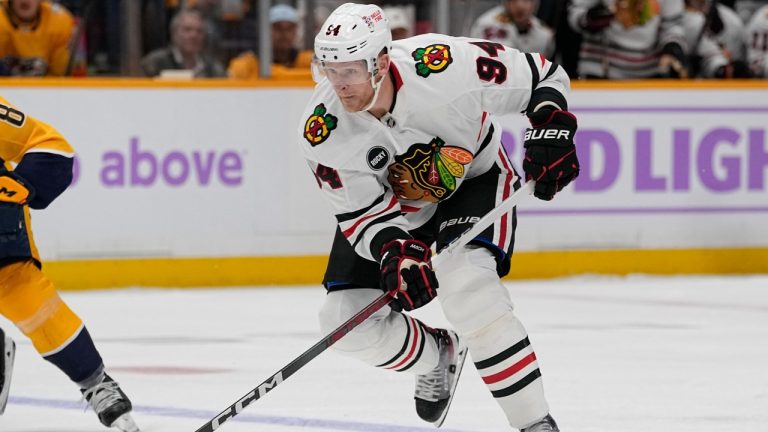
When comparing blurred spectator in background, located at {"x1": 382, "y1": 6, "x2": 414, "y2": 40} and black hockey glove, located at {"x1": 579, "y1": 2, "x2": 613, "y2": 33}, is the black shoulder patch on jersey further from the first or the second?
black hockey glove, located at {"x1": 579, "y1": 2, "x2": 613, "y2": 33}

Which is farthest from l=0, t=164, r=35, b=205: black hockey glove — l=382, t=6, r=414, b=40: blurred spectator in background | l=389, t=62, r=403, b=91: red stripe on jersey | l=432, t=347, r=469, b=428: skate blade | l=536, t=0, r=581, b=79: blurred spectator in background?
l=536, t=0, r=581, b=79: blurred spectator in background

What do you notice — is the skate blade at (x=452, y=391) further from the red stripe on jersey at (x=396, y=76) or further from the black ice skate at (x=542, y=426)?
the red stripe on jersey at (x=396, y=76)

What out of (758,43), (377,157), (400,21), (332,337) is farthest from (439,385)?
(758,43)

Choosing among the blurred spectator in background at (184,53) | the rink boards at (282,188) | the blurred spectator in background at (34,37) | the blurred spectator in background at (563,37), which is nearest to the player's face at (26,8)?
the blurred spectator in background at (34,37)

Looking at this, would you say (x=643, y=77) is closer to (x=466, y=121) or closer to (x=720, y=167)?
(x=720, y=167)

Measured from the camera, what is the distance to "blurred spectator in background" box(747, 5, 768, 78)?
6.95m

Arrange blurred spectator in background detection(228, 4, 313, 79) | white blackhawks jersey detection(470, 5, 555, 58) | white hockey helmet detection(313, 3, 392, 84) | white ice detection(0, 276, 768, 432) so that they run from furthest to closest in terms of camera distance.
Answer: white blackhawks jersey detection(470, 5, 555, 58)
blurred spectator in background detection(228, 4, 313, 79)
white ice detection(0, 276, 768, 432)
white hockey helmet detection(313, 3, 392, 84)

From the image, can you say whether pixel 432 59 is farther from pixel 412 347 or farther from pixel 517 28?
pixel 517 28

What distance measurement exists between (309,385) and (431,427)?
67 centimetres

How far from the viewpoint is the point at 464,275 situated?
10.3 feet

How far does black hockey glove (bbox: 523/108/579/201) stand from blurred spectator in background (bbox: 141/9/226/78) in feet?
11.1

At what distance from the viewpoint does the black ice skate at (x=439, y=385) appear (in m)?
3.52

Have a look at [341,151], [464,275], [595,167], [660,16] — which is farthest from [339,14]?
[660,16]

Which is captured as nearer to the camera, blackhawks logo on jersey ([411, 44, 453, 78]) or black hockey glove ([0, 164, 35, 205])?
blackhawks logo on jersey ([411, 44, 453, 78])
